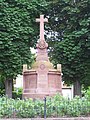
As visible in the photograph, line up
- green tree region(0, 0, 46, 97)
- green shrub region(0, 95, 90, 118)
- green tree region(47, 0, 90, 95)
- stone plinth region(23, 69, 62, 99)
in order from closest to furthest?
green shrub region(0, 95, 90, 118)
stone plinth region(23, 69, 62, 99)
green tree region(0, 0, 46, 97)
green tree region(47, 0, 90, 95)

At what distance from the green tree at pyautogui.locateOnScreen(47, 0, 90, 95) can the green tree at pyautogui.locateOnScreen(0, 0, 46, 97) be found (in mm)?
1878

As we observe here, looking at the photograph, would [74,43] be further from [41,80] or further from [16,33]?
[41,80]

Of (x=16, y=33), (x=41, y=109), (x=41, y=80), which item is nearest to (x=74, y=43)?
(x=16, y=33)

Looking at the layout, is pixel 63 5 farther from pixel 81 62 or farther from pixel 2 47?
pixel 2 47

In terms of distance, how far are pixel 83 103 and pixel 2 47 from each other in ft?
35.1

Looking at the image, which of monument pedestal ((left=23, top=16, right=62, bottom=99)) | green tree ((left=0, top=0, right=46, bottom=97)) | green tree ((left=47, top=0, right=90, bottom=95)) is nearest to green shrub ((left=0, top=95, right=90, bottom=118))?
monument pedestal ((left=23, top=16, right=62, bottom=99))

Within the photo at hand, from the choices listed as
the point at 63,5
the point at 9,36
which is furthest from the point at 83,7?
the point at 9,36

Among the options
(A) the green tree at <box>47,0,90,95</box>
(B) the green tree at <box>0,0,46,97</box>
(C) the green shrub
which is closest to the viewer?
(C) the green shrub

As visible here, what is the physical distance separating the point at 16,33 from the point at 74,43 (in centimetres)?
438

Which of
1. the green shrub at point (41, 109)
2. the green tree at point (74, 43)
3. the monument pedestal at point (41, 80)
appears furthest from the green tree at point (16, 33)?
the green shrub at point (41, 109)

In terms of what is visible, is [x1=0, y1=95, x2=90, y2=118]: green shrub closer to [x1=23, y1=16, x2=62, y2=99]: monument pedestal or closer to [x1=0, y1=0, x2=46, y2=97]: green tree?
[x1=23, y1=16, x2=62, y2=99]: monument pedestal

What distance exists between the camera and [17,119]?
8.62 metres

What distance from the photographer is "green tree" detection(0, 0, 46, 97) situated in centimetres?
1975

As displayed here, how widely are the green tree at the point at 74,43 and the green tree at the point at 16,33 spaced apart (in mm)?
1878
